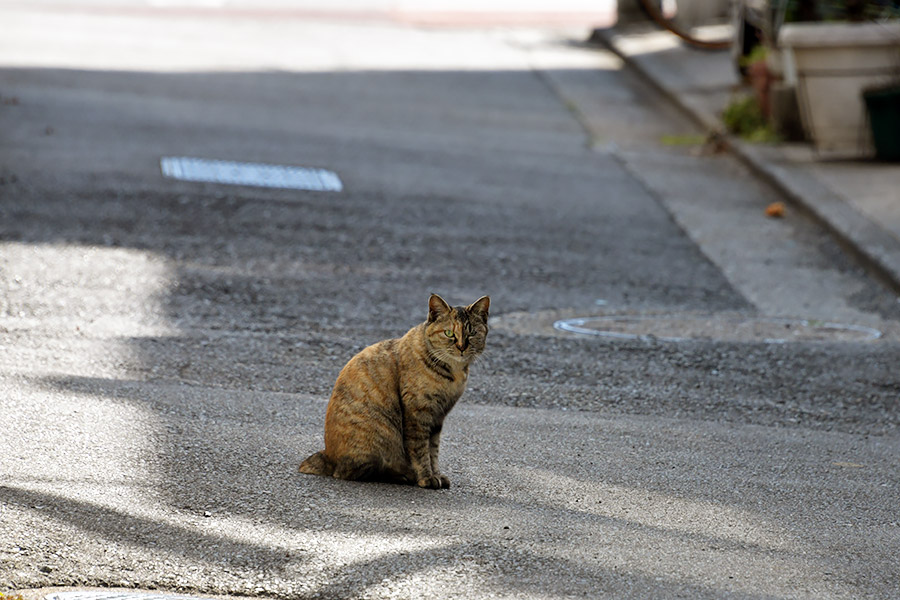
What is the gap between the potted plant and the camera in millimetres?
11812

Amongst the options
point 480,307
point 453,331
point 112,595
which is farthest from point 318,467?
point 112,595

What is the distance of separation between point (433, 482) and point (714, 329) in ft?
11.3

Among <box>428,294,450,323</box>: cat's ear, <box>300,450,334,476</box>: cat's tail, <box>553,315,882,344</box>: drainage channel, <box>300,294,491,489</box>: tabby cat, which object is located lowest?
<box>553,315,882,344</box>: drainage channel

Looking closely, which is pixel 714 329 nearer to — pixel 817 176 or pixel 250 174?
pixel 817 176

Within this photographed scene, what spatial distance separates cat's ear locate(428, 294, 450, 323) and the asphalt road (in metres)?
0.70

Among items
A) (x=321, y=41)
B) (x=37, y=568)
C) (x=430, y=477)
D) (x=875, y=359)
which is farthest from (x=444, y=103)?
(x=37, y=568)

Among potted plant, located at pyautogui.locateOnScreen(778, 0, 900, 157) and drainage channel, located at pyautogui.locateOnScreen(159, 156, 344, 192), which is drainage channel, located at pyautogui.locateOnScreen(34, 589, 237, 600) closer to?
drainage channel, located at pyautogui.locateOnScreen(159, 156, 344, 192)

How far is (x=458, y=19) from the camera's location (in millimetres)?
24484

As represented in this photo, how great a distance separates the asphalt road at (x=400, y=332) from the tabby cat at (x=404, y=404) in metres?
0.10

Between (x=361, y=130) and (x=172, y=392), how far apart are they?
7874 millimetres

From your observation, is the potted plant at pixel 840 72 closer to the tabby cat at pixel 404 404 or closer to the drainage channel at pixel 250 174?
the drainage channel at pixel 250 174

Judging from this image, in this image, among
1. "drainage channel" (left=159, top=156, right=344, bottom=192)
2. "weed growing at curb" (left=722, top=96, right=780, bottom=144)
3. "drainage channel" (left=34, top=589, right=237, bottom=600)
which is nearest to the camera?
"drainage channel" (left=34, top=589, right=237, bottom=600)

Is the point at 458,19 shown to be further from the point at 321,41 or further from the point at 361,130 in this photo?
the point at 361,130

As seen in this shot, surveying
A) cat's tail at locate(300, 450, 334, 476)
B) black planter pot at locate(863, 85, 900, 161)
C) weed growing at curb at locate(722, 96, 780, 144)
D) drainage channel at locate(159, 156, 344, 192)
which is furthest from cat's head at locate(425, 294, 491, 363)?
weed growing at curb at locate(722, 96, 780, 144)
